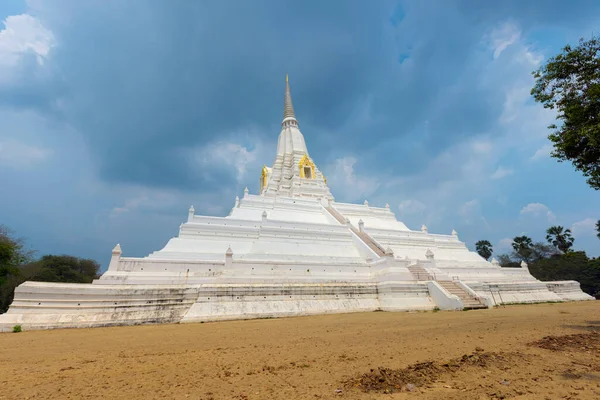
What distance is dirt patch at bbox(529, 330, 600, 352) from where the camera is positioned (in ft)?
19.1

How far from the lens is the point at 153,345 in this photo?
7570 mm

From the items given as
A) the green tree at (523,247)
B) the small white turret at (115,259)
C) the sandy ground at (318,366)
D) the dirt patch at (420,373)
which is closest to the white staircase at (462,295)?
the sandy ground at (318,366)

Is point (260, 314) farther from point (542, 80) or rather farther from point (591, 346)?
point (542, 80)

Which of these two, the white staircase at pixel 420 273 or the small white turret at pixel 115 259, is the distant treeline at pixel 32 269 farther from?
the white staircase at pixel 420 273

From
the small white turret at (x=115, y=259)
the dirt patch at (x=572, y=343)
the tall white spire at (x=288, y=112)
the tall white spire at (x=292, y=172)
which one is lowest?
the dirt patch at (x=572, y=343)

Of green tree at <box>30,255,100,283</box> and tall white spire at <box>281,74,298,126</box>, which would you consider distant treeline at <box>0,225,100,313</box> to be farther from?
tall white spire at <box>281,74,298,126</box>

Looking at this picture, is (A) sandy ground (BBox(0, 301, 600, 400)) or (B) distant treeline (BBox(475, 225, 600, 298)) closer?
(A) sandy ground (BBox(0, 301, 600, 400))

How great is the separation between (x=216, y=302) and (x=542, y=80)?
634 inches

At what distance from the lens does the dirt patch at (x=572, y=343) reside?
581 centimetres

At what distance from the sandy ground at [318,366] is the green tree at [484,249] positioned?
71.9 m

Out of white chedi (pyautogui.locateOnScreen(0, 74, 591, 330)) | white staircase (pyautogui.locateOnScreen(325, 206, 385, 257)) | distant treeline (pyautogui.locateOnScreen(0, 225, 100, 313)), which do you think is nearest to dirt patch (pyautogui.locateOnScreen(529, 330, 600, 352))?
white chedi (pyautogui.locateOnScreen(0, 74, 591, 330))

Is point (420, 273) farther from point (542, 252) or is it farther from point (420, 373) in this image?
point (542, 252)

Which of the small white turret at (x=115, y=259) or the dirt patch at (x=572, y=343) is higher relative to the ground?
the small white turret at (x=115, y=259)

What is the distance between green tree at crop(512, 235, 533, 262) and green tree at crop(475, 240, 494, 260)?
258 inches
